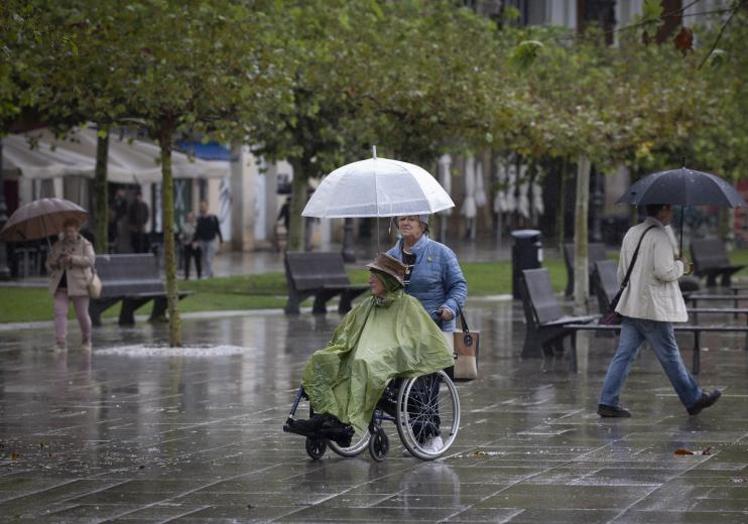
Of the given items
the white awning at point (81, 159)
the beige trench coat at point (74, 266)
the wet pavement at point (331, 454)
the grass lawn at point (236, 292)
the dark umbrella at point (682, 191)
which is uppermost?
the white awning at point (81, 159)

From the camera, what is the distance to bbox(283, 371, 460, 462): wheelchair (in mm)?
10250

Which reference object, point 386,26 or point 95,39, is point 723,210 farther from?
point 95,39

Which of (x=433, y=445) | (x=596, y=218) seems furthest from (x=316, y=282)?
(x=596, y=218)

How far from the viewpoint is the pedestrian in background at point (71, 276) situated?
19.2 m

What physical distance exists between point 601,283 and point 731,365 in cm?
347

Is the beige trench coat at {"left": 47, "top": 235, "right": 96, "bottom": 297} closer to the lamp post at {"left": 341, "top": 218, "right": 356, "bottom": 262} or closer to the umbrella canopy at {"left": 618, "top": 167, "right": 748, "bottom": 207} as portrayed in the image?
the umbrella canopy at {"left": 618, "top": 167, "right": 748, "bottom": 207}

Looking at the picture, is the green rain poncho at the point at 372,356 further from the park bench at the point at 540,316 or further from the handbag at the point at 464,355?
the park bench at the point at 540,316

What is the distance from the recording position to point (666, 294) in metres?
12.6

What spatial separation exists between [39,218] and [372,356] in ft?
32.0

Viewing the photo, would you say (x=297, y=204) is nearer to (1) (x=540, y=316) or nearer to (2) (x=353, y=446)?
(1) (x=540, y=316)

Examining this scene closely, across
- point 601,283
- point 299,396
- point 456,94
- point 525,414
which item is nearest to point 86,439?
point 299,396

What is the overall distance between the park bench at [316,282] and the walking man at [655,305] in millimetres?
12274

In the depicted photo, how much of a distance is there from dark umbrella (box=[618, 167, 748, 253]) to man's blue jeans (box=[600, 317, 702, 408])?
0.72 m

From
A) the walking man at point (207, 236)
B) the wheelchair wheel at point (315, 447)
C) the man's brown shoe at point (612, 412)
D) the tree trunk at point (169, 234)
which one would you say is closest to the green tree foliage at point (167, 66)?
the tree trunk at point (169, 234)
